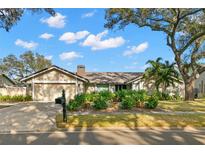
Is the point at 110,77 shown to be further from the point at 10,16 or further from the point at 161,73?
the point at 10,16

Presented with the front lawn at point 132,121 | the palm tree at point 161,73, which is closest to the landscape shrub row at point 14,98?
the palm tree at point 161,73

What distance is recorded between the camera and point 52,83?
31.8m

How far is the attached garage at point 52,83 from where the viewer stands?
104ft

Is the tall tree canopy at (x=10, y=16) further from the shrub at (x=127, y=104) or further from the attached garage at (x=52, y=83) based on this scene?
the attached garage at (x=52, y=83)

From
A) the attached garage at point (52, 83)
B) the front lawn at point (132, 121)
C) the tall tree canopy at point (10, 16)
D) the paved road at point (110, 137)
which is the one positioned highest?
the tall tree canopy at point (10, 16)

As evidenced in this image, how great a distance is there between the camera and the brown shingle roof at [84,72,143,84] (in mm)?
34438

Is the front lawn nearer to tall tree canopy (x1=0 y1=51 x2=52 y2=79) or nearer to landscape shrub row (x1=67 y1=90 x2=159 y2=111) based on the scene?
landscape shrub row (x1=67 y1=90 x2=159 y2=111)

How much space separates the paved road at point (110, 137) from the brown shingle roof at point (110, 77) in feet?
72.9

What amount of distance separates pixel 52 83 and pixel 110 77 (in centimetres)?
712

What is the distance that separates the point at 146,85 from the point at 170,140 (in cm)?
2443

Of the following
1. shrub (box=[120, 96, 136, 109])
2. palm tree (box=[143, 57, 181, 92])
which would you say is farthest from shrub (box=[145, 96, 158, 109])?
palm tree (box=[143, 57, 181, 92])
